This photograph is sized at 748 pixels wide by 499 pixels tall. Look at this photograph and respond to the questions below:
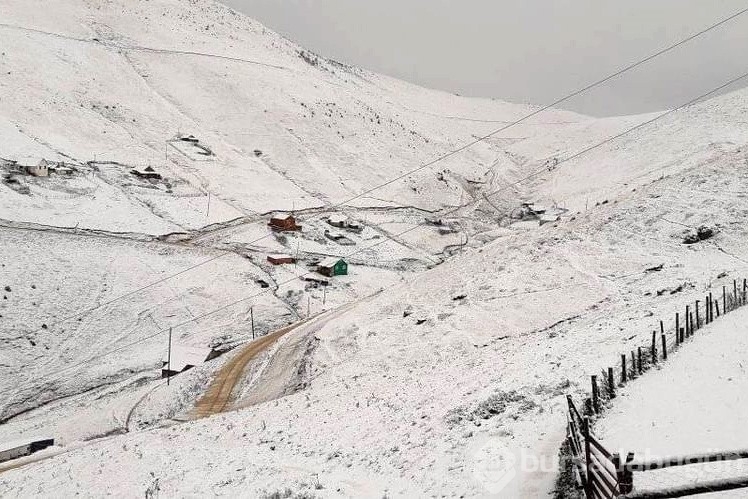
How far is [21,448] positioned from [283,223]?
46.3m

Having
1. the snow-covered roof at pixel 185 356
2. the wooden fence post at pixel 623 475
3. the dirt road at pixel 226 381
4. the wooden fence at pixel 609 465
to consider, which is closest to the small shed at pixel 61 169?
the snow-covered roof at pixel 185 356

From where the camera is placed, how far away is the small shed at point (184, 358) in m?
44.3

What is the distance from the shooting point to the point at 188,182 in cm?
8006

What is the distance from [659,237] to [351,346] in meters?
26.3

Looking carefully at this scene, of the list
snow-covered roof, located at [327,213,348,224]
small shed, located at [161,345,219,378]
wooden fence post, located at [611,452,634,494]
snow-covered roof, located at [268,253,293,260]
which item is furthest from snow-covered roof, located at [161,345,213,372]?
wooden fence post, located at [611,452,634,494]

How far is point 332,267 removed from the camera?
6525 centimetres

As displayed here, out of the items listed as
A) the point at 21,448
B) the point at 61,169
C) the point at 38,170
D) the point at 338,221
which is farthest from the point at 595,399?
the point at 61,169

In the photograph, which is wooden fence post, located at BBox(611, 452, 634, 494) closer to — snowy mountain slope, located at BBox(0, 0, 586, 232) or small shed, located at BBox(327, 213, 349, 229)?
snowy mountain slope, located at BBox(0, 0, 586, 232)

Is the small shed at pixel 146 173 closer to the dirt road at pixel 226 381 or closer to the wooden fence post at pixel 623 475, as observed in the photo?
the dirt road at pixel 226 381

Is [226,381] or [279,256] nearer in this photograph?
[226,381]

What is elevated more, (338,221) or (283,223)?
(338,221)

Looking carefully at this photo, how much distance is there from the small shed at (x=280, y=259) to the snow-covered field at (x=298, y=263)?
0.80m

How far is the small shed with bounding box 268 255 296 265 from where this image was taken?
65.7 m

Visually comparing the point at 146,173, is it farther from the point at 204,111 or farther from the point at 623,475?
the point at 623,475
